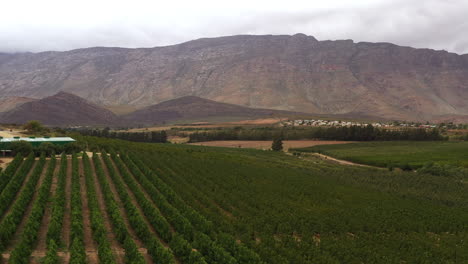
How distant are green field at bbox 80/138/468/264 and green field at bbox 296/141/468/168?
825 inches

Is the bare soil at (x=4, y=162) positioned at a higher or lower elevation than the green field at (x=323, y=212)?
higher

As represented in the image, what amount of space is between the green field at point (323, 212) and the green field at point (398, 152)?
68.7ft

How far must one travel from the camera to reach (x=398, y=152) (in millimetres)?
91750

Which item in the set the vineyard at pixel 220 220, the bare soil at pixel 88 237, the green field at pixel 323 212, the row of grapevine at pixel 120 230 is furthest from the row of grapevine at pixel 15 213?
the green field at pixel 323 212

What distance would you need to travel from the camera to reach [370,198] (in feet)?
137

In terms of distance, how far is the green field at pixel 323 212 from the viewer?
24234mm

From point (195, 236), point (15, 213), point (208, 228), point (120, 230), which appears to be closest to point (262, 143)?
point (208, 228)

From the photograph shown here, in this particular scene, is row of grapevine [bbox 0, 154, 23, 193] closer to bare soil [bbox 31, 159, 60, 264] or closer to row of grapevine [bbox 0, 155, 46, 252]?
row of grapevine [bbox 0, 155, 46, 252]

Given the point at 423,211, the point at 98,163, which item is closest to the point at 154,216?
the point at 98,163

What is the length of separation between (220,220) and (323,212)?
10604 mm

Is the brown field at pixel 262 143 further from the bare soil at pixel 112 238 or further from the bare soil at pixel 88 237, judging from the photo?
the bare soil at pixel 88 237

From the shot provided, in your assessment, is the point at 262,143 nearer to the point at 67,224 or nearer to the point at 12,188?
the point at 12,188

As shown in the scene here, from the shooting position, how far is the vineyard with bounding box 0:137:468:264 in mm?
21719

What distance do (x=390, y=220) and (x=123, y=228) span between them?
852 inches
